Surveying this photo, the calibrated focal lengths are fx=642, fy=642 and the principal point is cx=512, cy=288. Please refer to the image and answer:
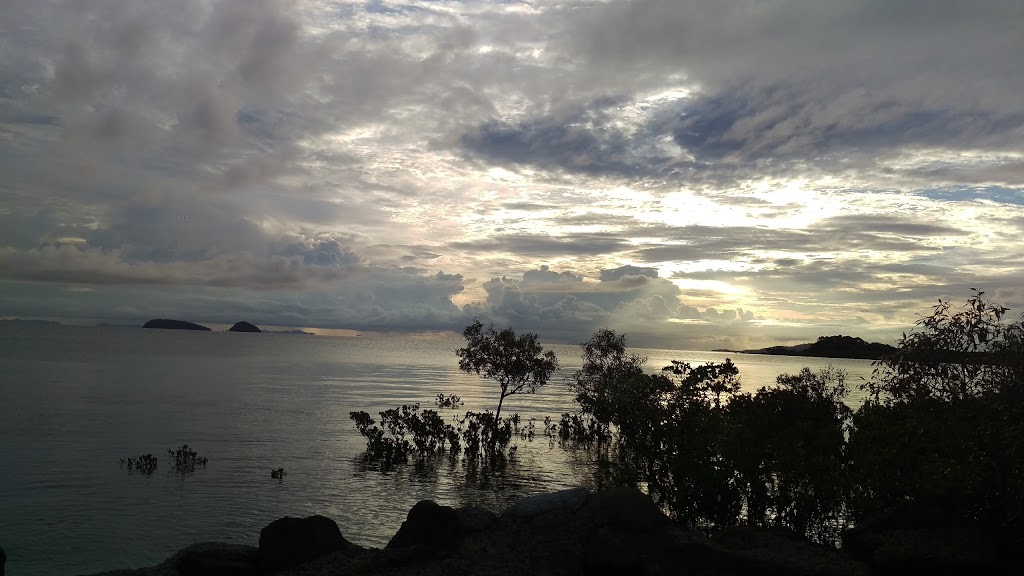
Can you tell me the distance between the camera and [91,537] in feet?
76.5

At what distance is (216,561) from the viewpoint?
16297 mm

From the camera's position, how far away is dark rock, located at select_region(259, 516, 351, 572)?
54.4ft

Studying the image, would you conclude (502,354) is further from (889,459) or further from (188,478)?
(889,459)

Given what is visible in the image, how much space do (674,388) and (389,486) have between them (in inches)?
678

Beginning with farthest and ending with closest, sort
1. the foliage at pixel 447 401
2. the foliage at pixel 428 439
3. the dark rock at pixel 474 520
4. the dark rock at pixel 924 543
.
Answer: the foliage at pixel 447 401 → the foliage at pixel 428 439 → the dark rock at pixel 474 520 → the dark rock at pixel 924 543

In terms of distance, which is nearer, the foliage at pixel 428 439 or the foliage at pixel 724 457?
the foliage at pixel 724 457

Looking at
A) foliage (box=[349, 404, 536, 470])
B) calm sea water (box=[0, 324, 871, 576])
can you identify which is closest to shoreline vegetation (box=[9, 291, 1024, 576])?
calm sea water (box=[0, 324, 871, 576])

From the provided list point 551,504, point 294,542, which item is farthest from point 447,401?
point 294,542

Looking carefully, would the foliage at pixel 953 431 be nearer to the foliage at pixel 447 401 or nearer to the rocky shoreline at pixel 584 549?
the rocky shoreline at pixel 584 549

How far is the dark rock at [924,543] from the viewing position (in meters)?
Result: 15.5

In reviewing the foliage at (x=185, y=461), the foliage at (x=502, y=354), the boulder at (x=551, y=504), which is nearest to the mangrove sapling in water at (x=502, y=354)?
the foliage at (x=502, y=354)

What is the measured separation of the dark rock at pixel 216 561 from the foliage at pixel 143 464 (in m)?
21.0

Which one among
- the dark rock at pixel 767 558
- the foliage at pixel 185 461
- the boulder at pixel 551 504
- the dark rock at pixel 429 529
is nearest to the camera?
the dark rock at pixel 767 558

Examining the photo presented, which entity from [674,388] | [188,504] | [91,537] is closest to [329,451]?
[188,504]
